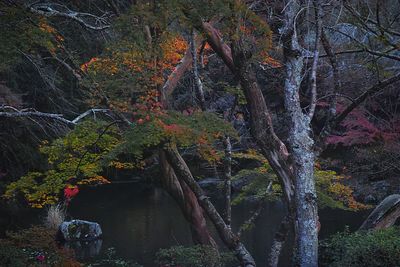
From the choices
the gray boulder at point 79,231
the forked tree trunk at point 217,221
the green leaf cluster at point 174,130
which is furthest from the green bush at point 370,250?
the gray boulder at point 79,231

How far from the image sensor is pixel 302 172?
6320mm

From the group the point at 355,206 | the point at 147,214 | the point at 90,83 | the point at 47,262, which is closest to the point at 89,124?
the point at 90,83

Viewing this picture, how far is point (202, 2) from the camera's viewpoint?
22.3 feet

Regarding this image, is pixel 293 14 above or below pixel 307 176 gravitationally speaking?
above

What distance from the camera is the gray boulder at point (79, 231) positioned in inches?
564

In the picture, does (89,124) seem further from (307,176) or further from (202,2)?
(307,176)

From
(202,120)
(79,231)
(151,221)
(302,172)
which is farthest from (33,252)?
(151,221)

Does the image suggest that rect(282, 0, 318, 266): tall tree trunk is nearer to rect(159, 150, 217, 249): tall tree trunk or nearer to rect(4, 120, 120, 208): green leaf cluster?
rect(159, 150, 217, 249): tall tree trunk

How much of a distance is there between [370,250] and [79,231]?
1071 centimetres

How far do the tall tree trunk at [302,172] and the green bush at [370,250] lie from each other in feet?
1.38

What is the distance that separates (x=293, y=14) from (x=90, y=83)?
12.2ft

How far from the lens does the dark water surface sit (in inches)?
531

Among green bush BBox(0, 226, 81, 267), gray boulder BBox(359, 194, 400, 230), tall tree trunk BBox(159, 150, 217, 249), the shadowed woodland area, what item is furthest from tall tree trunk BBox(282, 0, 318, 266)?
green bush BBox(0, 226, 81, 267)

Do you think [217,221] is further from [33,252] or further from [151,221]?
[151,221]
